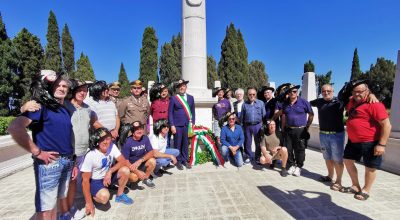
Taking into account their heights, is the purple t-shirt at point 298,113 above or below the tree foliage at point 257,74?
below

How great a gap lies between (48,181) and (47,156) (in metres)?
0.26

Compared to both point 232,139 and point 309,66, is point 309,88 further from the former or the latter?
point 309,66

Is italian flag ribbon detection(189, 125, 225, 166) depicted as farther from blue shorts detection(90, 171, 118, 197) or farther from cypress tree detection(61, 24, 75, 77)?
cypress tree detection(61, 24, 75, 77)

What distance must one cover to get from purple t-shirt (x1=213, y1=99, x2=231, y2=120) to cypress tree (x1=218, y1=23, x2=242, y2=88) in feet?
86.4

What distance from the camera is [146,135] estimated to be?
15.3ft

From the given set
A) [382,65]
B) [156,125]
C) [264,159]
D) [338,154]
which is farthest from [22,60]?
[382,65]

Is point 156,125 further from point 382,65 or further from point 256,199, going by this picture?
point 382,65

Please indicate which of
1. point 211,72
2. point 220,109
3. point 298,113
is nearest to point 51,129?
point 298,113

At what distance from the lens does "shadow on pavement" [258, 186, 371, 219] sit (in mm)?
3088

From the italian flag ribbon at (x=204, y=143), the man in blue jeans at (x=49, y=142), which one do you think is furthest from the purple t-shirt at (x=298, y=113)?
the man in blue jeans at (x=49, y=142)

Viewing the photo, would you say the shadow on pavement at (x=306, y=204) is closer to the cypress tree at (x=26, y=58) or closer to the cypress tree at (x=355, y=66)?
the cypress tree at (x=26, y=58)

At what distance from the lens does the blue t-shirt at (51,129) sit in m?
2.03

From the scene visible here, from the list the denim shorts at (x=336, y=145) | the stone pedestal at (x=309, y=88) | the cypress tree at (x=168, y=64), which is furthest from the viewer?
the cypress tree at (x=168, y=64)

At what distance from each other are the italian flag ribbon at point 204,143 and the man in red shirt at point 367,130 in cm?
286
